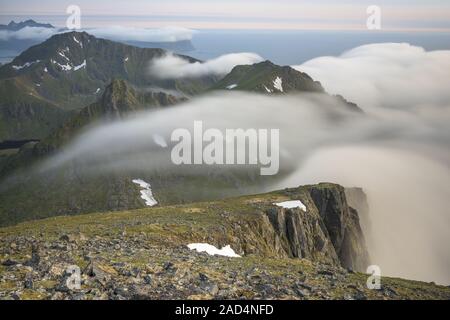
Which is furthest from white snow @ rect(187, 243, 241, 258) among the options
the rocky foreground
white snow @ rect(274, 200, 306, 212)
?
white snow @ rect(274, 200, 306, 212)

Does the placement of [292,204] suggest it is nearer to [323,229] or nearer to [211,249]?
[323,229]

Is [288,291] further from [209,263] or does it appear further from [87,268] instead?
[87,268]

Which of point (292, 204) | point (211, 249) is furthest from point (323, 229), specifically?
point (211, 249)

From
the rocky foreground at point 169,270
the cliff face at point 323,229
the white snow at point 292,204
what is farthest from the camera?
the white snow at point 292,204

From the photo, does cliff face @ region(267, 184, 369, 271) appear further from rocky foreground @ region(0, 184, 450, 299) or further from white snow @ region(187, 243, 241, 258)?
white snow @ region(187, 243, 241, 258)

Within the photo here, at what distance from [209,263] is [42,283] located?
620 inches

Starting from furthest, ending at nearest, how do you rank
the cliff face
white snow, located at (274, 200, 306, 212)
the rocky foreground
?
white snow, located at (274, 200, 306, 212) → the cliff face → the rocky foreground

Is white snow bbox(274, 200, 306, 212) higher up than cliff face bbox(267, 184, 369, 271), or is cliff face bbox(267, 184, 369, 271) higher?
white snow bbox(274, 200, 306, 212)

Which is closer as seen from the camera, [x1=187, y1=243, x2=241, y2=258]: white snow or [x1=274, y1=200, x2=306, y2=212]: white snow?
[x1=187, y1=243, x2=241, y2=258]: white snow

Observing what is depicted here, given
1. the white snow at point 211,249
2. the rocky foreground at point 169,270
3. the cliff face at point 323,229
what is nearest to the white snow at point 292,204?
the cliff face at point 323,229

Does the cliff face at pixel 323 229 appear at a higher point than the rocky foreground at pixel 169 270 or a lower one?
lower

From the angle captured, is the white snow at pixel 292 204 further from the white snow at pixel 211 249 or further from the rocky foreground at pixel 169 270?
the white snow at pixel 211 249
